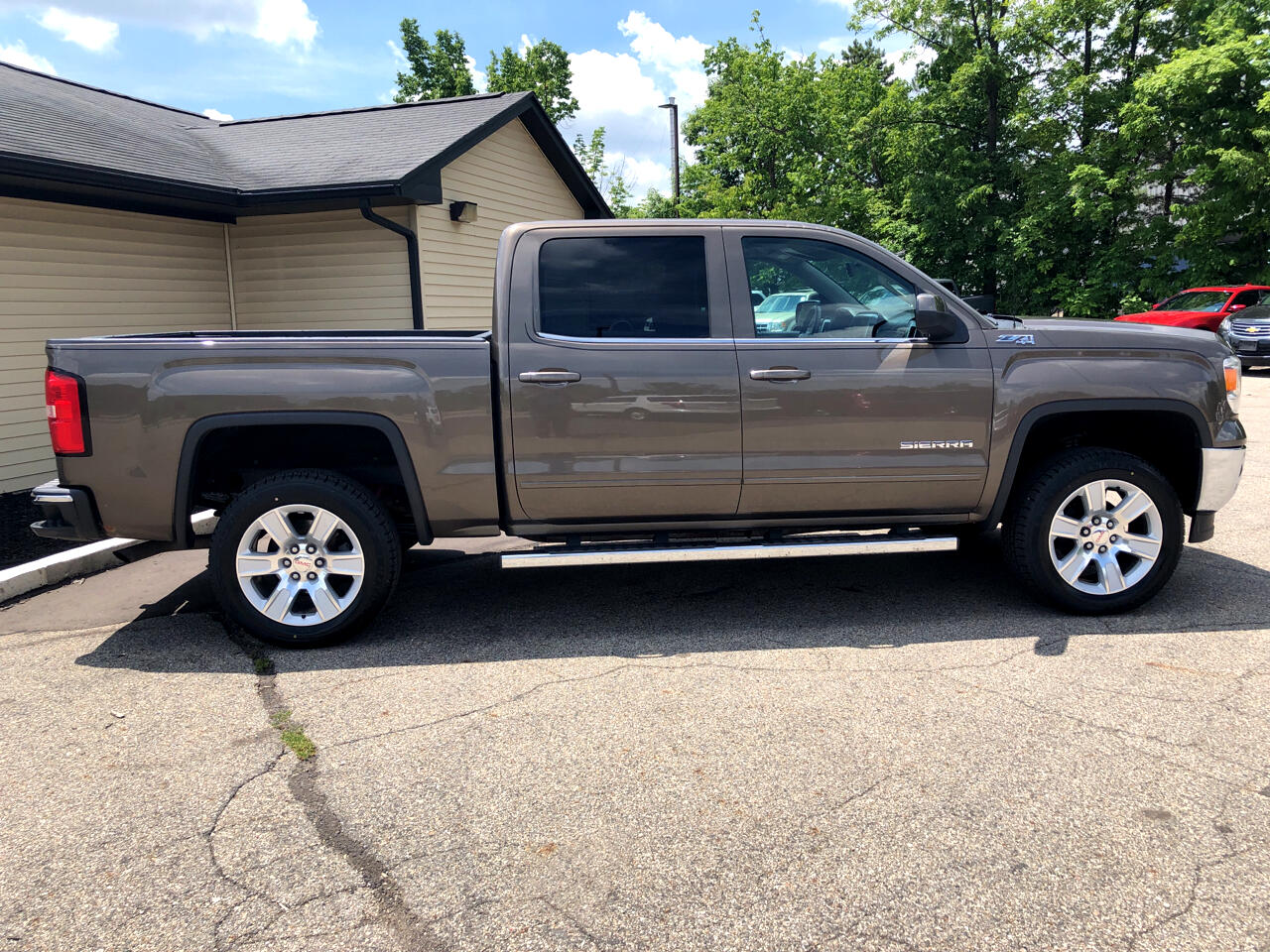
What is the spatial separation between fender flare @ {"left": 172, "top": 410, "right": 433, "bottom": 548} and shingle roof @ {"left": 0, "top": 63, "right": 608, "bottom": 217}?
5.15 metres

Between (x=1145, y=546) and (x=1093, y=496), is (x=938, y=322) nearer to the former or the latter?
(x=1093, y=496)

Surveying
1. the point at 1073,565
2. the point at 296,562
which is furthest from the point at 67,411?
the point at 1073,565

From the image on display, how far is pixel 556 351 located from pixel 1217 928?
336 cm

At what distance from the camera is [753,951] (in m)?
2.34

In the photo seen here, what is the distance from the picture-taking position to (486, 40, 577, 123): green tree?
1267 inches

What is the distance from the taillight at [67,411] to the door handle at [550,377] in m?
2.09

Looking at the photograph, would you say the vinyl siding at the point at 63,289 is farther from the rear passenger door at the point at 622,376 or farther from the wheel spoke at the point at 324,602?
the rear passenger door at the point at 622,376

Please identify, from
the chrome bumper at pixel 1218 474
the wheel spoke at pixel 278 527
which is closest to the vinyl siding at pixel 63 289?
the wheel spoke at pixel 278 527

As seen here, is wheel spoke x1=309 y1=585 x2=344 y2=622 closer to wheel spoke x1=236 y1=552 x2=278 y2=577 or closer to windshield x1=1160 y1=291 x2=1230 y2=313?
wheel spoke x1=236 y1=552 x2=278 y2=577

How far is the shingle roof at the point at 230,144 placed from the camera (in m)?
8.74

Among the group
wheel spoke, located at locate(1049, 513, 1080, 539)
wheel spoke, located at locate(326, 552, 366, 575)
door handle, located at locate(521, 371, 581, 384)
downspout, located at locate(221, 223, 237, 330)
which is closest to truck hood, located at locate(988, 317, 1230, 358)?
wheel spoke, located at locate(1049, 513, 1080, 539)

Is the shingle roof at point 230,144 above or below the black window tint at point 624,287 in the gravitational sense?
above

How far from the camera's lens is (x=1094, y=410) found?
15.2ft

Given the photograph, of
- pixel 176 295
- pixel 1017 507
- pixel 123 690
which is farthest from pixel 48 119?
pixel 1017 507
